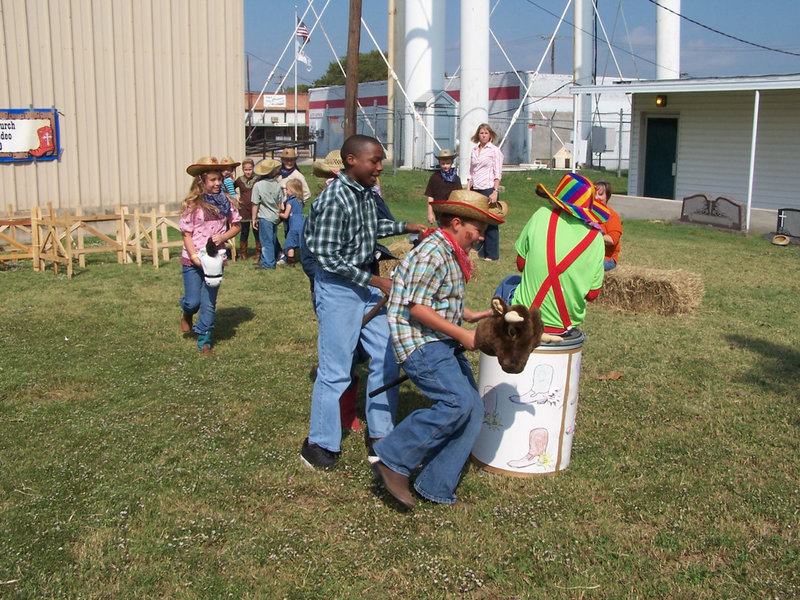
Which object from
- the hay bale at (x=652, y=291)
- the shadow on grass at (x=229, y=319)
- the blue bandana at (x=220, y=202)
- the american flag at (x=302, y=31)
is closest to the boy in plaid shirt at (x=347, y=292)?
the blue bandana at (x=220, y=202)

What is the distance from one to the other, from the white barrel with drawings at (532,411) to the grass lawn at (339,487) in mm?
132

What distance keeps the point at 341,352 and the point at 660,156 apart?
2010 centimetres

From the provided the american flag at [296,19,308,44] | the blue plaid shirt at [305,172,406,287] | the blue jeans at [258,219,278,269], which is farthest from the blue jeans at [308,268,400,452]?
the american flag at [296,19,308,44]

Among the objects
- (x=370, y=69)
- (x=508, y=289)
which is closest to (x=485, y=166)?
(x=508, y=289)

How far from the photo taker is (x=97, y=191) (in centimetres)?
1644

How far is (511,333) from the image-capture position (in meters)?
3.85

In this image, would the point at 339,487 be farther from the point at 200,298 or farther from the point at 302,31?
the point at 302,31

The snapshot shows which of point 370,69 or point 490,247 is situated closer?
point 490,247

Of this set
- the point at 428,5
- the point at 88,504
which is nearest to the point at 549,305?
the point at 88,504

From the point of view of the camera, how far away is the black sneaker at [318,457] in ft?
16.5

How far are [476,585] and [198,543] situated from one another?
4.77ft

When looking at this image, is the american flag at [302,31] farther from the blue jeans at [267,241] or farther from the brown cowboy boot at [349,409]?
the brown cowboy boot at [349,409]

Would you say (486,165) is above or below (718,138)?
below

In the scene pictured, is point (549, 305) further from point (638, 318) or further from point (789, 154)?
point (789, 154)
